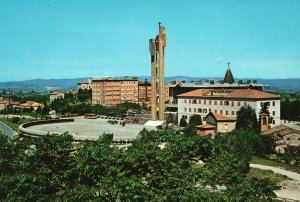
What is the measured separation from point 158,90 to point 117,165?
56.2m

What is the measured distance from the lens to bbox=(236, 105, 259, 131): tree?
7312 cm

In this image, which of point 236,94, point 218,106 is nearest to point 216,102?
point 218,106

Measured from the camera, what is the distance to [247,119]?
2901 inches

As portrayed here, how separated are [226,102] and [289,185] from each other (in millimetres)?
41370

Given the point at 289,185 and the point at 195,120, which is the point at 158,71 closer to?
the point at 195,120

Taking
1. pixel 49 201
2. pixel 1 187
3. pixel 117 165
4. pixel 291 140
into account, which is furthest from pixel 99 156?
pixel 291 140

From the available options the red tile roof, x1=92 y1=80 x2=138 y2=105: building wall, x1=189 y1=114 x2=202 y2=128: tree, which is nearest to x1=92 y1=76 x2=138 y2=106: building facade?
x1=92 y1=80 x2=138 y2=105: building wall

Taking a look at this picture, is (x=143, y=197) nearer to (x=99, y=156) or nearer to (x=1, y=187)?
(x=99, y=156)

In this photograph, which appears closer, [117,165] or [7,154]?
[117,165]

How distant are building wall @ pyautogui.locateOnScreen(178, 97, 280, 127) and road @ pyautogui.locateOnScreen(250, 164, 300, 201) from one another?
27.5m

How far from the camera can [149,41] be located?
75.9m

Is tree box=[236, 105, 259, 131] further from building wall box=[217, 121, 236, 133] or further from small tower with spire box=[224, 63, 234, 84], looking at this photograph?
small tower with spire box=[224, 63, 234, 84]

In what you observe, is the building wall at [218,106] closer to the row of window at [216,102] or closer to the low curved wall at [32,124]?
the row of window at [216,102]

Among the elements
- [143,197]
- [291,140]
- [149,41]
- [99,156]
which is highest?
[149,41]
